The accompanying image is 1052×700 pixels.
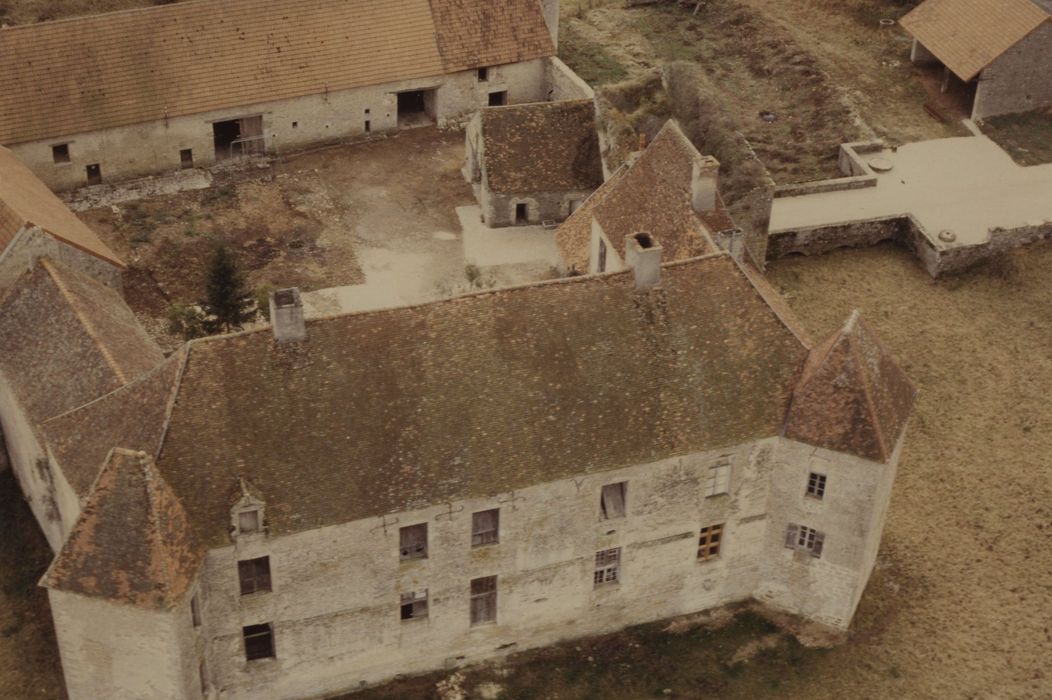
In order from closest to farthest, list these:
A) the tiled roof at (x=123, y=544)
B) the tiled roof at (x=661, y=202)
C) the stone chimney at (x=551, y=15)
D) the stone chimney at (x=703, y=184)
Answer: the tiled roof at (x=123, y=544), the tiled roof at (x=661, y=202), the stone chimney at (x=703, y=184), the stone chimney at (x=551, y=15)

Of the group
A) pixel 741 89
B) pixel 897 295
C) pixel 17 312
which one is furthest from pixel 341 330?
pixel 741 89

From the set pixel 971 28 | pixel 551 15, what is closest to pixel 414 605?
pixel 551 15

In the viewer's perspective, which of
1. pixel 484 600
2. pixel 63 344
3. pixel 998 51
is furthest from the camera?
pixel 998 51

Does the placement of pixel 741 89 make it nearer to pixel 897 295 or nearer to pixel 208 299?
pixel 897 295

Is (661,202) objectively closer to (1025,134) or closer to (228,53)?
(228,53)

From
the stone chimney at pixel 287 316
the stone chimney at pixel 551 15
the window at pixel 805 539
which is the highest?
the stone chimney at pixel 287 316

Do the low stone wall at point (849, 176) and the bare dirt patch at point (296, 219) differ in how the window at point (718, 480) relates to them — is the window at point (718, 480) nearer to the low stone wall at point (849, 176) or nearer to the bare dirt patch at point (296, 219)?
the bare dirt patch at point (296, 219)

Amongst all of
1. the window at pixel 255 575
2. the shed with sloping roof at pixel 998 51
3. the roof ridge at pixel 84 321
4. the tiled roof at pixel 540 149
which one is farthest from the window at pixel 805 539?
the shed with sloping roof at pixel 998 51
